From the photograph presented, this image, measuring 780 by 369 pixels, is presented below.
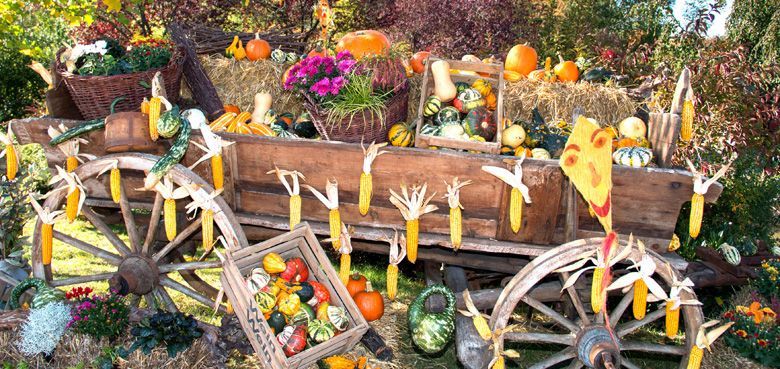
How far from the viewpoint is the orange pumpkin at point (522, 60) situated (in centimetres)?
452

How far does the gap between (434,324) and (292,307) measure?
75 cm

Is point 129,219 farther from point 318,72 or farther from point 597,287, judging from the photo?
point 597,287

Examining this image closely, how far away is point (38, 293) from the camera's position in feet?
11.5

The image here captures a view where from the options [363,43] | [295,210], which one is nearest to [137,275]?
[295,210]

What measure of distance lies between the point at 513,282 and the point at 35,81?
259 inches

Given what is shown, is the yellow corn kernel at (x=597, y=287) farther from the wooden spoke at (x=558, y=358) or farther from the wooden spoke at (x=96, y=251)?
the wooden spoke at (x=96, y=251)

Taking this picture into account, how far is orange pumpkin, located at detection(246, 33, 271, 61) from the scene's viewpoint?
467 centimetres

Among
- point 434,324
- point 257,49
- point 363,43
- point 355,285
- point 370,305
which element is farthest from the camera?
point 257,49

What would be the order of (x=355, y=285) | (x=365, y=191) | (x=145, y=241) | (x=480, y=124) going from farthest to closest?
(x=355, y=285), (x=145, y=241), (x=480, y=124), (x=365, y=191)

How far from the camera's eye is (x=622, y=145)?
3457mm

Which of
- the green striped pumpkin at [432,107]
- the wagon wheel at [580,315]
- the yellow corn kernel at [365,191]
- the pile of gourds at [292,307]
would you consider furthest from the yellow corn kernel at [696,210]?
the pile of gourds at [292,307]

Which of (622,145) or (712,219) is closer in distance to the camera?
(622,145)

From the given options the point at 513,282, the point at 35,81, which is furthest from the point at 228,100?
the point at 35,81

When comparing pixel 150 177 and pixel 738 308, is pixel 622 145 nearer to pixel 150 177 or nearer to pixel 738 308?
pixel 738 308
